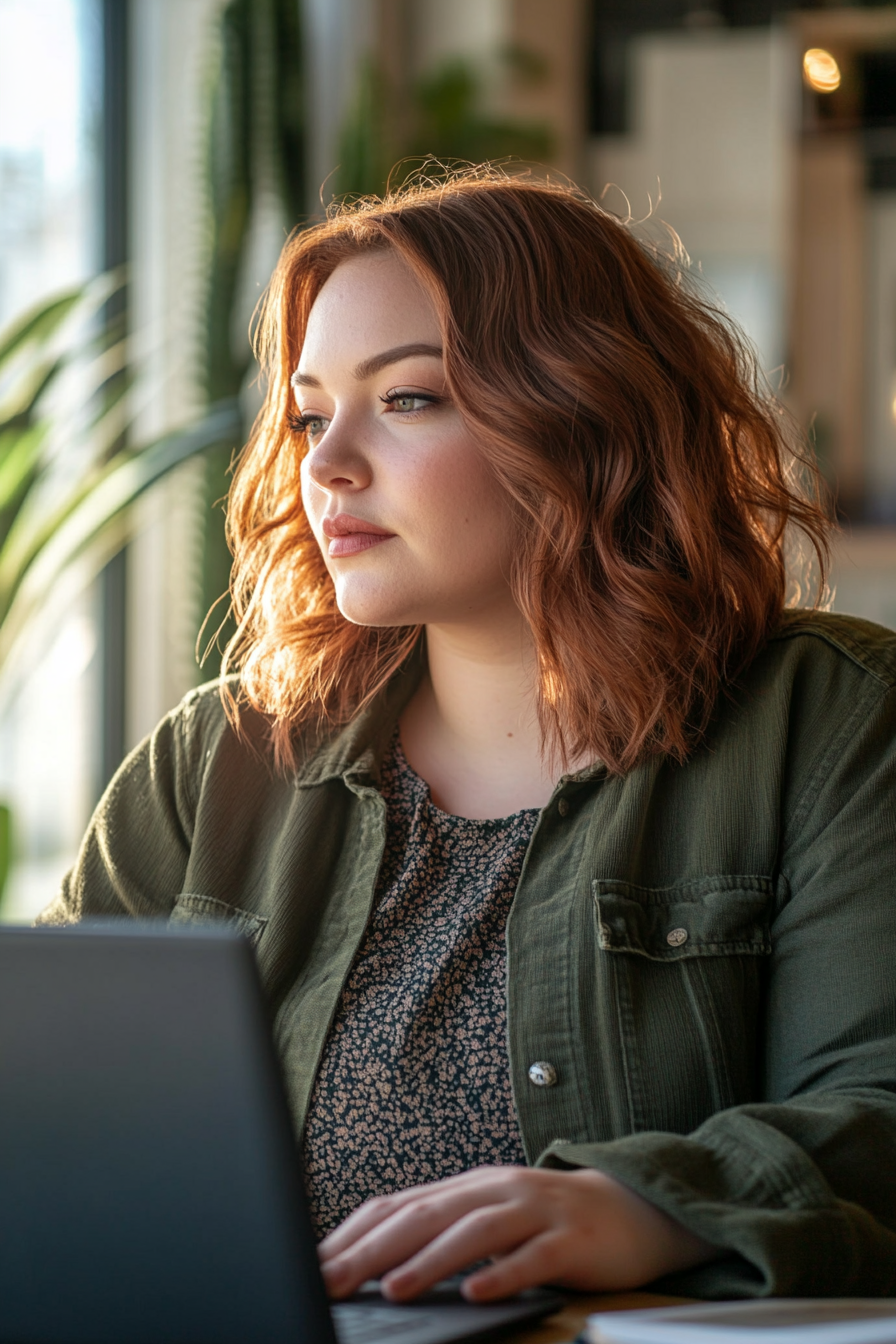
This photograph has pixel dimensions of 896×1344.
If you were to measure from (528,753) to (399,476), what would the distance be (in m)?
0.28

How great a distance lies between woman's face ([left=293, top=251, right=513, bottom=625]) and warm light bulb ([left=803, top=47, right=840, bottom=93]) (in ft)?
11.9

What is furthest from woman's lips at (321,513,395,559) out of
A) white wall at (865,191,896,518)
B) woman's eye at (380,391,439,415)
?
white wall at (865,191,896,518)

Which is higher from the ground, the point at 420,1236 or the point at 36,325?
the point at 36,325

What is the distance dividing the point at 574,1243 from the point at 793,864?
436 mm

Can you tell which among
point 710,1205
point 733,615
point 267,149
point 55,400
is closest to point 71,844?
point 55,400

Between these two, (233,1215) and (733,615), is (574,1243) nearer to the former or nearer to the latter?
(233,1215)

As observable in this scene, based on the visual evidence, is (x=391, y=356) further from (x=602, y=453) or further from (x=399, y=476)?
(x=602, y=453)

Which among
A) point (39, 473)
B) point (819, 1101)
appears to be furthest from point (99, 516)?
point (819, 1101)

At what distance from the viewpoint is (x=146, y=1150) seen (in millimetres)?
617

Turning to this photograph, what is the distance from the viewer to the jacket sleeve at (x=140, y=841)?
4.49 ft

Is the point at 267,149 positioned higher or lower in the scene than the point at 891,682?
higher

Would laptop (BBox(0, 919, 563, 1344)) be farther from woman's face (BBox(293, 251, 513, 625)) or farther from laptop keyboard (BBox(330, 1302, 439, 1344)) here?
woman's face (BBox(293, 251, 513, 625))

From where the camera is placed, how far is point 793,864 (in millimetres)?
1134

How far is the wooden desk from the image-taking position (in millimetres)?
733
